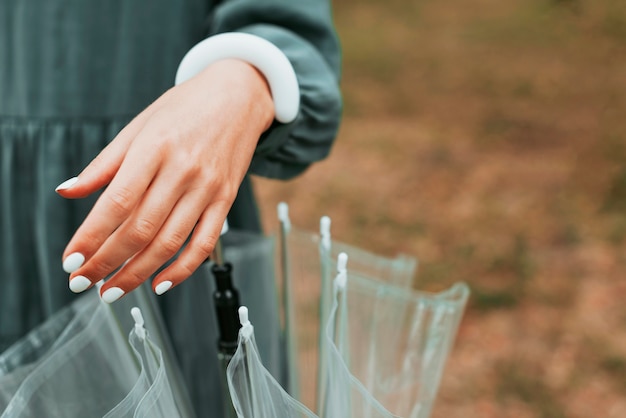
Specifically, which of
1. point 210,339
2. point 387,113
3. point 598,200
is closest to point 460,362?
point 598,200

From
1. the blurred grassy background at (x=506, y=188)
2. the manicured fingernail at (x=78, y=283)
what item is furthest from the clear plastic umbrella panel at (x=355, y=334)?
the blurred grassy background at (x=506, y=188)

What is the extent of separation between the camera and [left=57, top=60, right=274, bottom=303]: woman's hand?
14.7 inches

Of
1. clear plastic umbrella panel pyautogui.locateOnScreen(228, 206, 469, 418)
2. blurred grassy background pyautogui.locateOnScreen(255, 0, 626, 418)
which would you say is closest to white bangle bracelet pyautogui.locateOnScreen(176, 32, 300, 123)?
clear plastic umbrella panel pyautogui.locateOnScreen(228, 206, 469, 418)

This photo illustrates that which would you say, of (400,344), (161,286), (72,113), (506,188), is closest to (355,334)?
(400,344)

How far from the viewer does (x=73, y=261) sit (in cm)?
36

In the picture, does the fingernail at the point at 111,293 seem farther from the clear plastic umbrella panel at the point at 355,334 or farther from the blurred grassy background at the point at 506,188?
the blurred grassy background at the point at 506,188

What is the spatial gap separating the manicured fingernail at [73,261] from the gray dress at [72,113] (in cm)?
25

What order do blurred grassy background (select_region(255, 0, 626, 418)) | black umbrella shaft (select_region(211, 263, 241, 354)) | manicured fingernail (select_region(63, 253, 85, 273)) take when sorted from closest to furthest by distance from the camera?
manicured fingernail (select_region(63, 253, 85, 273)), black umbrella shaft (select_region(211, 263, 241, 354)), blurred grassy background (select_region(255, 0, 626, 418))

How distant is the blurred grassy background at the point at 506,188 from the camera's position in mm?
1638

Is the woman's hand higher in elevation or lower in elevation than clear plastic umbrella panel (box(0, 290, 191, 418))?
higher

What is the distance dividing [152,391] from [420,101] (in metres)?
2.97

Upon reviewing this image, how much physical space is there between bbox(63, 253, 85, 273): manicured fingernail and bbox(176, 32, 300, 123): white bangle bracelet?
0.17 metres

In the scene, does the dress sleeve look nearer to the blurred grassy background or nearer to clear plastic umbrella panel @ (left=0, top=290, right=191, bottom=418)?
clear plastic umbrella panel @ (left=0, top=290, right=191, bottom=418)

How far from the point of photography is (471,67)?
3.55 m
